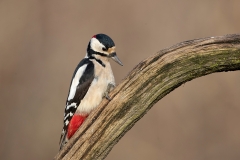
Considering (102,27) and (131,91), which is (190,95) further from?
(131,91)

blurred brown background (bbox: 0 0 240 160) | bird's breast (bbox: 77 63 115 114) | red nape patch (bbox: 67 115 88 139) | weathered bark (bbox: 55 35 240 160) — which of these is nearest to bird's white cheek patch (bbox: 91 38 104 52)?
bird's breast (bbox: 77 63 115 114)

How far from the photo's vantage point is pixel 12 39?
17.8 ft

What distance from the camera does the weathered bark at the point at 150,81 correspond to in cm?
267

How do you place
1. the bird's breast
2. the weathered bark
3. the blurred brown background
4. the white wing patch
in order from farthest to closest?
1. the blurred brown background
2. the white wing patch
3. the bird's breast
4. the weathered bark

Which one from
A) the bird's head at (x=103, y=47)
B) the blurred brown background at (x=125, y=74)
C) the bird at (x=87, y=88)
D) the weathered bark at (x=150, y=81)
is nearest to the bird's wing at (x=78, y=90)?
the bird at (x=87, y=88)

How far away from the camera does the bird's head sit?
10.8 ft

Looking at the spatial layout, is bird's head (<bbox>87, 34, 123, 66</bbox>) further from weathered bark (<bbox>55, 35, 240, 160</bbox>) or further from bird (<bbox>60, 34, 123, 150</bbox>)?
weathered bark (<bbox>55, 35, 240, 160</bbox>)

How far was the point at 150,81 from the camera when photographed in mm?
2697

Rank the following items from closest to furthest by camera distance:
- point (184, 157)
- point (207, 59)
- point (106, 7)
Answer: point (207, 59) < point (184, 157) < point (106, 7)

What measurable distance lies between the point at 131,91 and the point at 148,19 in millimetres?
2744

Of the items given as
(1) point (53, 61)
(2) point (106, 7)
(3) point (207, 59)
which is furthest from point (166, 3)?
(3) point (207, 59)

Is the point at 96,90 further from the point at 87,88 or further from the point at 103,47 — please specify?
the point at 103,47

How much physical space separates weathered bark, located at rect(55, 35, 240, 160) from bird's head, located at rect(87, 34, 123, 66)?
57 cm

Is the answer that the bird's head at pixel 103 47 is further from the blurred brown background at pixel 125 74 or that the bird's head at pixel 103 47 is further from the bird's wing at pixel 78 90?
the blurred brown background at pixel 125 74
